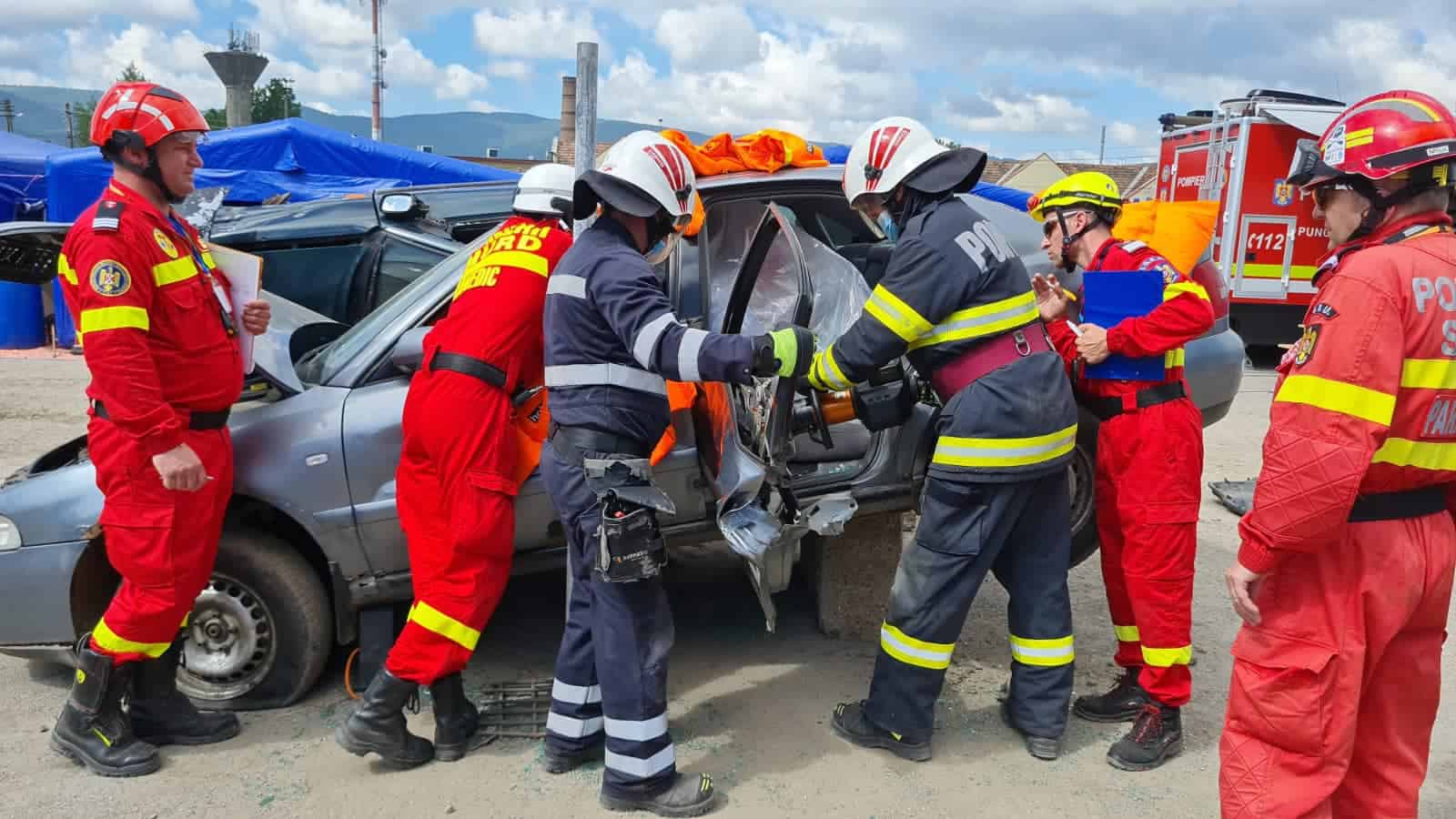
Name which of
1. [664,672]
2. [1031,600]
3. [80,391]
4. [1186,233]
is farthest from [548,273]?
[80,391]

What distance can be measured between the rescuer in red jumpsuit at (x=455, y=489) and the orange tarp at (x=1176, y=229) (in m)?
2.14

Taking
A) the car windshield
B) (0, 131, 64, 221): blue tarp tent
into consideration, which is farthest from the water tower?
the car windshield

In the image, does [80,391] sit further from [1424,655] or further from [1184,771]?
[1424,655]

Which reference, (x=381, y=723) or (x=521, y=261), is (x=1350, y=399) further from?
(x=381, y=723)

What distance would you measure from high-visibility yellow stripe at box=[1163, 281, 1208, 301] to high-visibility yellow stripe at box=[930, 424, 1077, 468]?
596 millimetres

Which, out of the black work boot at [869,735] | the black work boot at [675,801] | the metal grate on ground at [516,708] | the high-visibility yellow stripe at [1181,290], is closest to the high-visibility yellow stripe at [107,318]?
the metal grate on ground at [516,708]

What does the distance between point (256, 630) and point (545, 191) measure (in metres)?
1.80

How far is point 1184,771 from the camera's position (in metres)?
3.32

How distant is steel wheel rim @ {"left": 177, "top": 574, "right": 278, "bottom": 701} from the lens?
3.57 m

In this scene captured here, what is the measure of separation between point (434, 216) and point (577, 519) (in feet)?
18.4

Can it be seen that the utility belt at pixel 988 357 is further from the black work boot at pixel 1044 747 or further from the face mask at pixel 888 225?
the black work boot at pixel 1044 747

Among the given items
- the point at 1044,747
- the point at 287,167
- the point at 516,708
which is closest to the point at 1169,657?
the point at 1044,747

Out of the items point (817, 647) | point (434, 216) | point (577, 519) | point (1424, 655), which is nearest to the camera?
point (1424, 655)

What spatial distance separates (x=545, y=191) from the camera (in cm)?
350
